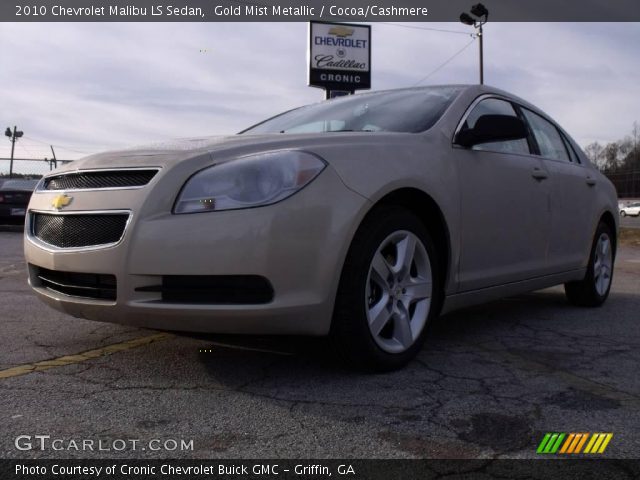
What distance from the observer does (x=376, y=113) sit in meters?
3.78

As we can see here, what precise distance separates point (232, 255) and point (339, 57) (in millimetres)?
20751

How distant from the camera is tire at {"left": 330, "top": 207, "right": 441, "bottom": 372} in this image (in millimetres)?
2777

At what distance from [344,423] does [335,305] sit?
1.89ft

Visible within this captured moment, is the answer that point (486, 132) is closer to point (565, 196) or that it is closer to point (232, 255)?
point (565, 196)

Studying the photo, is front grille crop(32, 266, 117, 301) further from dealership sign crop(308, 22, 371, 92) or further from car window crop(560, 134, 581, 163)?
dealership sign crop(308, 22, 371, 92)

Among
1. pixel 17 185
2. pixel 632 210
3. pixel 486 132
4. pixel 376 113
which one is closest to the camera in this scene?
pixel 486 132

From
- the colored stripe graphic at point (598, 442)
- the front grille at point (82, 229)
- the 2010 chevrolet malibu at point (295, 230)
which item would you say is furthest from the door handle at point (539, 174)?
the front grille at point (82, 229)

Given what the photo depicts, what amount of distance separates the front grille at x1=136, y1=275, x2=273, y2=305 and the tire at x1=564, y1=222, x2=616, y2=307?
342 centimetres

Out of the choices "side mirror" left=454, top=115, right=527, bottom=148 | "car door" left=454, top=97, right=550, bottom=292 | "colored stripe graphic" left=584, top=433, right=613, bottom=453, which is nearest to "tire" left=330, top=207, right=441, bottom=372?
"car door" left=454, top=97, right=550, bottom=292

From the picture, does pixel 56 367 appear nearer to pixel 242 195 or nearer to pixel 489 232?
pixel 242 195

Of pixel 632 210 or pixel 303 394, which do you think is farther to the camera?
pixel 632 210

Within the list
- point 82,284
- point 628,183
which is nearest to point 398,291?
point 82,284

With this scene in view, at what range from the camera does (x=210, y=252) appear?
2.56 m

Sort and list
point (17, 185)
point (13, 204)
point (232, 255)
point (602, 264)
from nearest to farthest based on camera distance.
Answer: point (232, 255) < point (602, 264) < point (13, 204) < point (17, 185)
